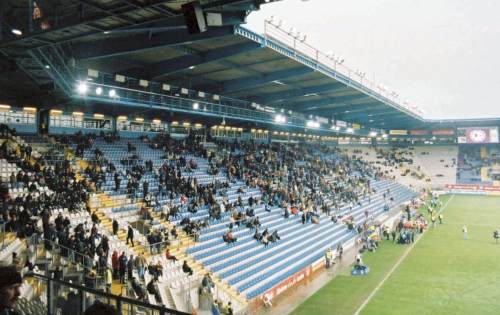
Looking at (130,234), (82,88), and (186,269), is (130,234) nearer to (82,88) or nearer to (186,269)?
(186,269)

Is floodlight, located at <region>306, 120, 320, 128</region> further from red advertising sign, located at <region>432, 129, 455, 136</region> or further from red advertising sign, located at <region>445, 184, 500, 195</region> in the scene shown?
red advertising sign, located at <region>432, 129, 455, 136</region>

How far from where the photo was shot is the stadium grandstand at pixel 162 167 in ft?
43.3

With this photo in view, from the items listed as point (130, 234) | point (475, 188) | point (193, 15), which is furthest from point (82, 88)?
point (475, 188)

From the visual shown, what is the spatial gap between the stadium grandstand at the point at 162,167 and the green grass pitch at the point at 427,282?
1675mm

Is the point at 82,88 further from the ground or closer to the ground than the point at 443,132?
closer to the ground

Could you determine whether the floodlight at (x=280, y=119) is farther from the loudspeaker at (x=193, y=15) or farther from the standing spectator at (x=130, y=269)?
the loudspeaker at (x=193, y=15)

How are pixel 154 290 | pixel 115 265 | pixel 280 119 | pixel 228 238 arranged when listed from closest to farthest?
pixel 154 290
pixel 115 265
pixel 228 238
pixel 280 119

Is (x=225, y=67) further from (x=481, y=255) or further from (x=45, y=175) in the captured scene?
(x=481, y=255)

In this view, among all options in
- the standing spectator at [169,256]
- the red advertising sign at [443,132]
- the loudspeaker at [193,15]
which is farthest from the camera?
the red advertising sign at [443,132]

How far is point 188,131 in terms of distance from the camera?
40.2m

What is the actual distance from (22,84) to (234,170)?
17.5 metres

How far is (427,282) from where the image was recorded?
23266 mm

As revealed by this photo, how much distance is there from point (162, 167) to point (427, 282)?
18.4m

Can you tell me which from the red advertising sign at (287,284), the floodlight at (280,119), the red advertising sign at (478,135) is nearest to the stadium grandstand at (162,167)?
the red advertising sign at (287,284)
